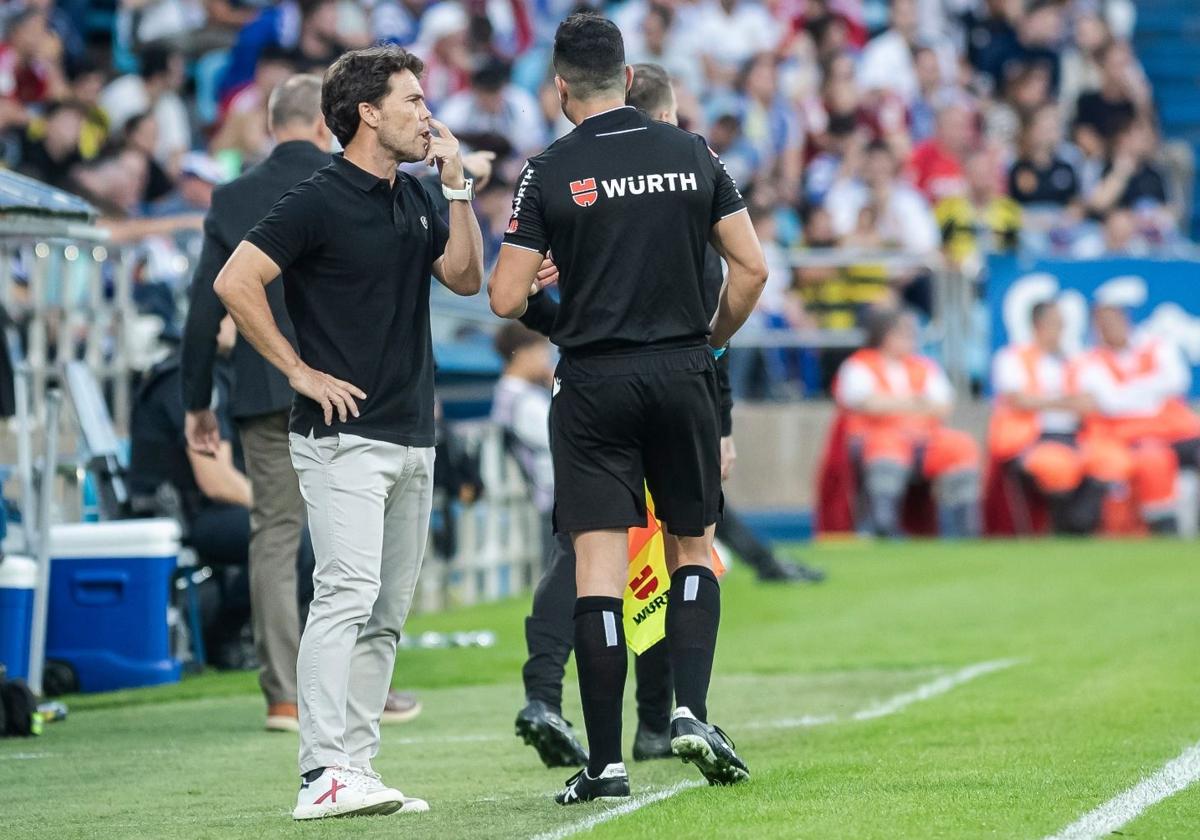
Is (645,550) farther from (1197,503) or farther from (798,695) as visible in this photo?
(1197,503)

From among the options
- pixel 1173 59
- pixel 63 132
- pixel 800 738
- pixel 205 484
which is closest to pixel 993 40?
pixel 1173 59

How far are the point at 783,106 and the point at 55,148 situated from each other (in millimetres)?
7565

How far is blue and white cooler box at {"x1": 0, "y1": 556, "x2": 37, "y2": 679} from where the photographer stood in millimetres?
9328

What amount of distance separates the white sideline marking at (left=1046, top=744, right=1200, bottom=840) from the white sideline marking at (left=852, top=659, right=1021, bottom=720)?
1.71 meters

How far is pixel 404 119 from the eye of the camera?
245 inches

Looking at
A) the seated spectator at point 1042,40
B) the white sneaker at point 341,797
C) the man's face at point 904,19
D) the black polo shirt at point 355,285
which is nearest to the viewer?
Answer: the white sneaker at point 341,797

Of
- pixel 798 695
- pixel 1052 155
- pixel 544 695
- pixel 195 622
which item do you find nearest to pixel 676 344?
pixel 544 695

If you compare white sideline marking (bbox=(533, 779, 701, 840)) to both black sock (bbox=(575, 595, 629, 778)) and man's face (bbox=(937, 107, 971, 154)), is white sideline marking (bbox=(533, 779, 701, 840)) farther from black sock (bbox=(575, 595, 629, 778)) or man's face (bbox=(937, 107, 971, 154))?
man's face (bbox=(937, 107, 971, 154))

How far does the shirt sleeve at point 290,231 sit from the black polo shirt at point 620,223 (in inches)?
21.2

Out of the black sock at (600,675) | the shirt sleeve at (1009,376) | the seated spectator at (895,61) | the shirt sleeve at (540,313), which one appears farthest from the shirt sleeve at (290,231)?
the seated spectator at (895,61)

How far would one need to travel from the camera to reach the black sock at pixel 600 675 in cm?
615

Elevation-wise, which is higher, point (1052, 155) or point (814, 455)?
point (1052, 155)

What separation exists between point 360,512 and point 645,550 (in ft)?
3.87

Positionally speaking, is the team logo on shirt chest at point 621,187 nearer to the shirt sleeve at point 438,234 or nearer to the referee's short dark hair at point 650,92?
the shirt sleeve at point 438,234
